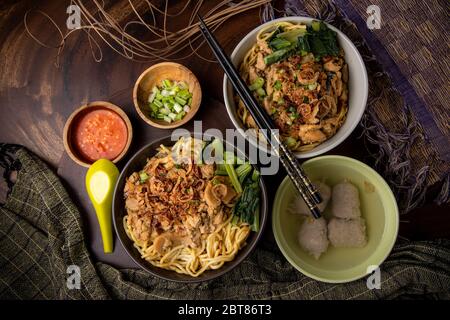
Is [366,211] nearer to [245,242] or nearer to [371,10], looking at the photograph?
[245,242]

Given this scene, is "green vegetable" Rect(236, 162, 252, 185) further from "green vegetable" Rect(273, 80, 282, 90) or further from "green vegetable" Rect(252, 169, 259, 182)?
"green vegetable" Rect(273, 80, 282, 90)

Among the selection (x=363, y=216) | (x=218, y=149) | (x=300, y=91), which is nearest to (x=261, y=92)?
(x=300, y=91)

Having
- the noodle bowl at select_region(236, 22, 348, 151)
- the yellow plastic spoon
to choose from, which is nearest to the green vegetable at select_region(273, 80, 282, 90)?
the noodle bowl at select_region(236, 22, 348, 151)

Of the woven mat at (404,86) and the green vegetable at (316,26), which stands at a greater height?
the green vegetable at (316,26)

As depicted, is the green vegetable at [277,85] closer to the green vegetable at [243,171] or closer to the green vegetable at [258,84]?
the green vegetable at [258,84]

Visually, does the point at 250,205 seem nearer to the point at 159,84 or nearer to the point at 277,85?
the point at 277,85

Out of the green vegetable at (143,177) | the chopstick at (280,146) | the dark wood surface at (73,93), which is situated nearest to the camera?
the chopstick at (280,146)

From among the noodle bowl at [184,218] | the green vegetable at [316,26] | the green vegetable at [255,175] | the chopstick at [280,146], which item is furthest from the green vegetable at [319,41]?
the noodle bowl at [184,218]
